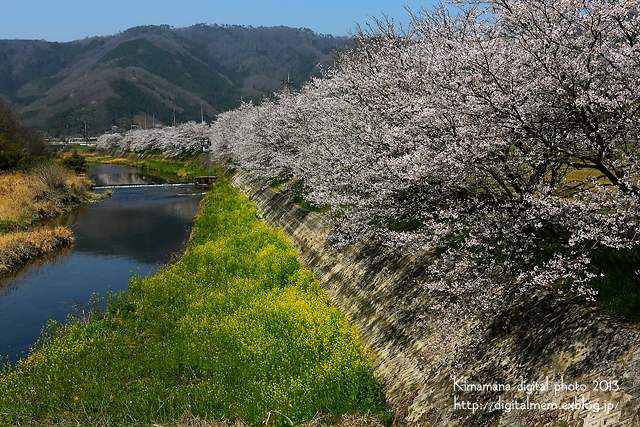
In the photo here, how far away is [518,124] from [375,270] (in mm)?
6124

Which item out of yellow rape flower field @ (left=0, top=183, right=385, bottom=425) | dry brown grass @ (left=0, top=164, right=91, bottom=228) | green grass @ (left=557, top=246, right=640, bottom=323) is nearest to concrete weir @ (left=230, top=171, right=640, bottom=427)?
green grass @ (left=557, top=246, right=640, bottom=323)

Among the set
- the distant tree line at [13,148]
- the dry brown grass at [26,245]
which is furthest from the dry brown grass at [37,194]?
the dry brown grass at [26,245]

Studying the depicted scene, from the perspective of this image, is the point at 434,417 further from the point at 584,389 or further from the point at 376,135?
the point at 376,135

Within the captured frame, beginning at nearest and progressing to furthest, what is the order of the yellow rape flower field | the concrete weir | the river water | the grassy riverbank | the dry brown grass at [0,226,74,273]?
the concrete weir
the yellow rape flower field
the river water
the dry brown grass at [0,226,74,273]
the grassy riverbank

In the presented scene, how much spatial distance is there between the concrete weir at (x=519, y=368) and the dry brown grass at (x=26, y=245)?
823 inches

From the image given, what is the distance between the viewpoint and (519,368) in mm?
5523

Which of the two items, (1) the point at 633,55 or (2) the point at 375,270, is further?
(2) the point at 375,270

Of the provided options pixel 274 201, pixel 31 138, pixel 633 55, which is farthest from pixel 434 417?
pixel 31 138

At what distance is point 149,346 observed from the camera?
10719mm

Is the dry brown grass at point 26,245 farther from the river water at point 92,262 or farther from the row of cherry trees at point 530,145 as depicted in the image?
the row of cherry trees at point 530,145

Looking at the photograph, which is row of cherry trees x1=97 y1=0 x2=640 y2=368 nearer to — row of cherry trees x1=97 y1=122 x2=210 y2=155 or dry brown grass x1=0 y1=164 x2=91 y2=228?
dry brown grass x1=0 y1=164 x2=91 y2=228

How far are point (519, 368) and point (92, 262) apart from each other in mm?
23820

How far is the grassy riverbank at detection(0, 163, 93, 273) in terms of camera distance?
22159 millimetres

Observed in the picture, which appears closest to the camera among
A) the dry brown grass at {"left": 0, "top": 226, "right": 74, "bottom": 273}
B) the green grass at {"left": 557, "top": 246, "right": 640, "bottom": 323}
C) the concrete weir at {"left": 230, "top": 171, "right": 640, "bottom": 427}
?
the concrete weir at {"left": 230, "top": 171, "right": 640, "bottom": 427}
